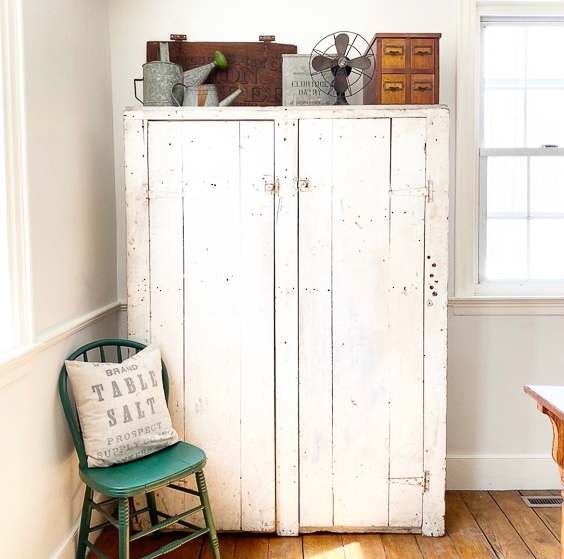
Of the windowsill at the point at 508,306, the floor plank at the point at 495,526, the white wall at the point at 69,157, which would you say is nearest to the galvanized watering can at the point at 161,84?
the white wall at the point at 69,157

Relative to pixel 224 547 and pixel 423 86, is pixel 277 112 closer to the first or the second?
pixel 423 86

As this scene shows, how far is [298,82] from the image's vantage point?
2.66m

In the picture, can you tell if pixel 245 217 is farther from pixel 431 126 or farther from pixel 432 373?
pixel 432 373

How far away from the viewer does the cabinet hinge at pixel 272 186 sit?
94.8 inches

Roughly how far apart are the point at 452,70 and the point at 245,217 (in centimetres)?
134

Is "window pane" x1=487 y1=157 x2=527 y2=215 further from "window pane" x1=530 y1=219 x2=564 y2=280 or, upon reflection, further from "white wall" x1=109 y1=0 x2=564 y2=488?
"white wall" x1=109 y1=0 x2=564 y2=488

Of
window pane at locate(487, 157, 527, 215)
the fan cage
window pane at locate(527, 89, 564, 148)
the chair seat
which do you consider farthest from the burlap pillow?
window pane at locate(527, 89, 564, 148)

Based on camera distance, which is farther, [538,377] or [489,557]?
[538,377]

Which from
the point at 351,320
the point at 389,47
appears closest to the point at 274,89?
the point at 389,47

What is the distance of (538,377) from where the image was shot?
9.78 ft

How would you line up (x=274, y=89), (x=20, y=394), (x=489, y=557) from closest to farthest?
(x=20, y=394), (x=489, y=557), (x=274, y=89)

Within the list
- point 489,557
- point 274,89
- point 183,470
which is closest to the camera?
point 183,470

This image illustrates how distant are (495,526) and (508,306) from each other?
1040 mm

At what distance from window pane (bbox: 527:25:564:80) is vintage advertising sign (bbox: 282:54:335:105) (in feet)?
3.65
